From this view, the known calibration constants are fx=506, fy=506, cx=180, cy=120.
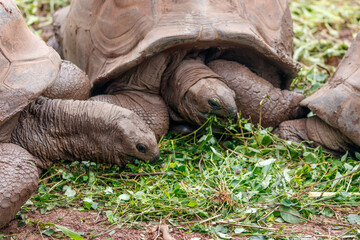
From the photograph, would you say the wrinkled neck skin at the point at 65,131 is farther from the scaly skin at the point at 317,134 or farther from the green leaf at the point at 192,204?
the scaly skin at the point at 317,134

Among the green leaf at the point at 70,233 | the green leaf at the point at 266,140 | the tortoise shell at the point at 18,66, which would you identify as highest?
the tortoise shell at the point at 18,66

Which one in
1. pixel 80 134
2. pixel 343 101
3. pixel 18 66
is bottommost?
pixel 80 134

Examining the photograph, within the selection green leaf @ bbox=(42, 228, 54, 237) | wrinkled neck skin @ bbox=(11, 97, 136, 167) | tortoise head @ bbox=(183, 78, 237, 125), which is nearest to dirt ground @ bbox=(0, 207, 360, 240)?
green leaf @ bbox=(42, 228, 54, 237)

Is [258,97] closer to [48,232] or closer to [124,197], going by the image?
[124,197]

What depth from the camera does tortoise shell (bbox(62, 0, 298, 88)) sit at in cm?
396

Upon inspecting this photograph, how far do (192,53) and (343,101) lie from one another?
1313mm

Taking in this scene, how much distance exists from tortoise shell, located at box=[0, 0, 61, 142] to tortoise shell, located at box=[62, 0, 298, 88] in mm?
844

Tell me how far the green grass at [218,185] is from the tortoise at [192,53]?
0.83ft

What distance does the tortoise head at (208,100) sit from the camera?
3822 millimetres

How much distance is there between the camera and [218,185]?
3.26 m

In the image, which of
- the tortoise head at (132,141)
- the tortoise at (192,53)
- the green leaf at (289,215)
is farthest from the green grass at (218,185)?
the tortoise at (192,53)

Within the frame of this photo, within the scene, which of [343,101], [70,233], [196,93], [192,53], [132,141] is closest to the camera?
[70,233]

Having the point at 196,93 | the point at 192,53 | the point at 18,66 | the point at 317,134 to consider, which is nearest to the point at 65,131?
the point at 18,66

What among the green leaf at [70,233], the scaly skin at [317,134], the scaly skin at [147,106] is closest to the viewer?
the green leaf at [70,233]
